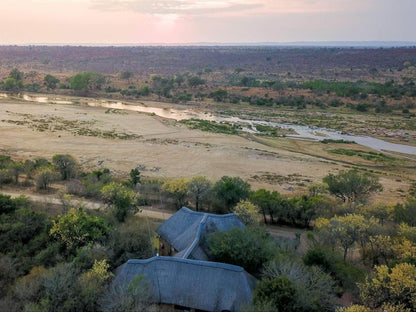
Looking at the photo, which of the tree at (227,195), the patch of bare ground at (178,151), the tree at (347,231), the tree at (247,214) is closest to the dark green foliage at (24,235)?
the tree at (247,214)

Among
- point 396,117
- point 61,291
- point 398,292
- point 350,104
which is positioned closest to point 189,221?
point 61,291

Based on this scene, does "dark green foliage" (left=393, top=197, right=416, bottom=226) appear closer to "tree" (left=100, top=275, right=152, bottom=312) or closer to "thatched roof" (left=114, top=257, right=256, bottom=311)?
"thatched roof" (left=114, top=257, right=256, bottom=311)

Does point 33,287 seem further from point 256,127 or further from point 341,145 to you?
point 256,127

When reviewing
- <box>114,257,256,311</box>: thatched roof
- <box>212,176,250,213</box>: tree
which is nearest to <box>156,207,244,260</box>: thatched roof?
<box>114,257,256,311</box>: thatched roof

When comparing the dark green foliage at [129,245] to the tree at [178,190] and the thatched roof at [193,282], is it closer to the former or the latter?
the thatched roof at [193,282]

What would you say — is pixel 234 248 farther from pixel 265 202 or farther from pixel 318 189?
pixel 318 189

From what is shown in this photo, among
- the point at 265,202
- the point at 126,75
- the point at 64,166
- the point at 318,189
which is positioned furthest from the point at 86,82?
the point at 265,202
